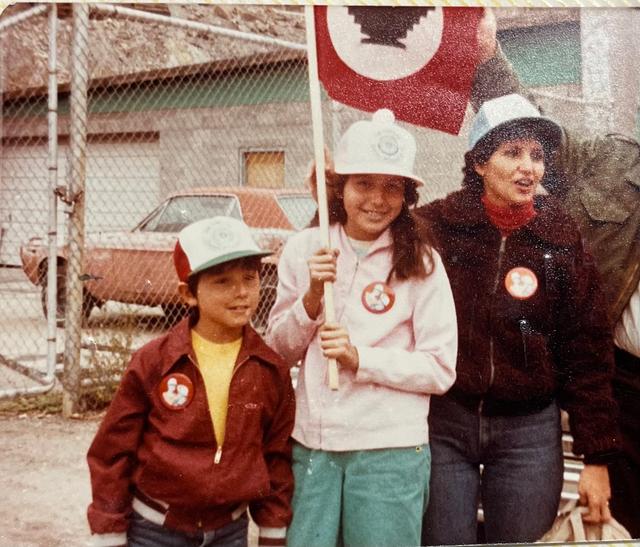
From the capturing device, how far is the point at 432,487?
233cm

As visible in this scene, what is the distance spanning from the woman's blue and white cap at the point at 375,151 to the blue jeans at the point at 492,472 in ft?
2.44

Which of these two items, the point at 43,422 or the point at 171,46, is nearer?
the point at 43,422

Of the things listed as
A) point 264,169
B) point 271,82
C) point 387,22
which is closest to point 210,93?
point 271,82

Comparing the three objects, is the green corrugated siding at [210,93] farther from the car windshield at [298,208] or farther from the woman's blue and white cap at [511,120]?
the woman's blue and white cap at [511,120]

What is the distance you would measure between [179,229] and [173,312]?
11.3 inches

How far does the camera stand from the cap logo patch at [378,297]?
7.47 feet

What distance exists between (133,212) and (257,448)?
1.01 m

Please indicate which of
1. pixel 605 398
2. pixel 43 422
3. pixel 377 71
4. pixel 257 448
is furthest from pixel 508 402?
pixel 43 422

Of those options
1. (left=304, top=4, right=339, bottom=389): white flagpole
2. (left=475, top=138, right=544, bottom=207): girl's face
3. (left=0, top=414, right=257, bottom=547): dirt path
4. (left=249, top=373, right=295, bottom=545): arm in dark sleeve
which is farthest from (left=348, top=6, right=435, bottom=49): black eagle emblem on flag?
(left=0, top=414, right=257, bottom=547): dirt path

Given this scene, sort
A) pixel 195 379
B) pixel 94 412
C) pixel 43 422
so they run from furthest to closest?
pixel 94 412 < pixel 43 422 < pixel 195 379

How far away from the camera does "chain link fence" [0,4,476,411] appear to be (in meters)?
2.51

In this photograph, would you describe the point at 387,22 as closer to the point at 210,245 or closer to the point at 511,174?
the point at 511,174

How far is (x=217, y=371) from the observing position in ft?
7.10

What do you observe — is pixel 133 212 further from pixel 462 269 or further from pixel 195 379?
pixel 462 269
